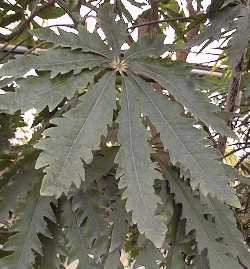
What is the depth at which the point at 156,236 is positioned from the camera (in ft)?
1.68

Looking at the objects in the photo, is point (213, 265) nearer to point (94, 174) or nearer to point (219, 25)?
point (94, 174)

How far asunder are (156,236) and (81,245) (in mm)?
160

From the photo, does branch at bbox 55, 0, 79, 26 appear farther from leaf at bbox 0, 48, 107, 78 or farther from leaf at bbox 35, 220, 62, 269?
leaf at bbox 35, 220, 62, 269

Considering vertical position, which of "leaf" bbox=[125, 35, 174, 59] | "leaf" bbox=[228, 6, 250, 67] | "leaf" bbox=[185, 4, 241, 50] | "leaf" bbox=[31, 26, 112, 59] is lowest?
"leaf" bbox=[31, 26, 112, 59]

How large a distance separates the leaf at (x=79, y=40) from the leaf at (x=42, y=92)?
41 mm

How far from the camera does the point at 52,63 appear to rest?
22.2 inches

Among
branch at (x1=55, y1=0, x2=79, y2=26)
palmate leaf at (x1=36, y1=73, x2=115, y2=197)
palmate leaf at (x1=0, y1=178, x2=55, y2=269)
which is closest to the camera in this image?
palmate leaf at (x1=36, y1=73, x2=115, y2=197)

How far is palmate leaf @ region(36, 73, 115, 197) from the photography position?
0.49 metres

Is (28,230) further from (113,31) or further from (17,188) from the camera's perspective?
(113,31)

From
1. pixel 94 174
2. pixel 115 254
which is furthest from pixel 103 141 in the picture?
pixel 115 254

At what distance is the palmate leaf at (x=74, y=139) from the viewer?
49cm

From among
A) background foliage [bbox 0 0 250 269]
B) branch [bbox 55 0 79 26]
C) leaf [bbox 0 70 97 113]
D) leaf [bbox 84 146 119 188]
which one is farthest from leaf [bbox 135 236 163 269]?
branch [bbox 55 0 79 26]

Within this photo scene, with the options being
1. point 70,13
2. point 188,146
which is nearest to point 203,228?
point 188,146

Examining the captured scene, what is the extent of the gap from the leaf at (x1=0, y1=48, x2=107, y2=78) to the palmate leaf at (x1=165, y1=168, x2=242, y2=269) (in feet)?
0.71
